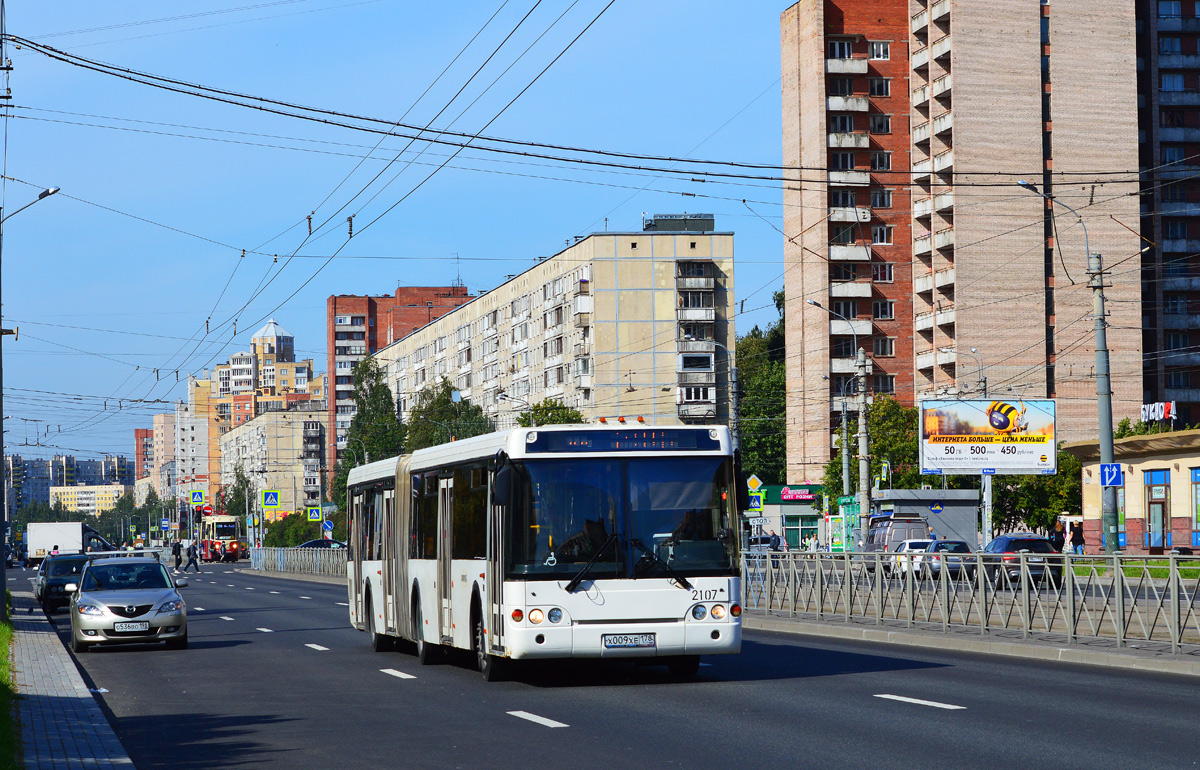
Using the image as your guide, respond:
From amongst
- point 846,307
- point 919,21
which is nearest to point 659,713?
point 919,21

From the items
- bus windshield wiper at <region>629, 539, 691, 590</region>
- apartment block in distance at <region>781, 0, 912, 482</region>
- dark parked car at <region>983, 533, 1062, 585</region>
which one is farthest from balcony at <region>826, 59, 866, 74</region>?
bus windshield wiper at <region>629, 539, 691, 590</region>

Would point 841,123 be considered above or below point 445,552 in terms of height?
above

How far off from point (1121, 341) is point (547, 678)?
7184cm

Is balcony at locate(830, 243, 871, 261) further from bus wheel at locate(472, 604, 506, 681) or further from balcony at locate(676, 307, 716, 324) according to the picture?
bus wheel at locate(472, 604, 506, 681)

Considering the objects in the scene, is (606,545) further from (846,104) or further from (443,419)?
(443,419)

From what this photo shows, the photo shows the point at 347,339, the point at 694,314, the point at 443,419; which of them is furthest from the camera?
the point at 347,339

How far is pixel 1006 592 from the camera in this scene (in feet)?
68.6

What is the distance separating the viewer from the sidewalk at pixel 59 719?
10164 millimetres

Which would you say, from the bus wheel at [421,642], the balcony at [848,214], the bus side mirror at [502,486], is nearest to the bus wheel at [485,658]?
the bus side mirror at [502,486]

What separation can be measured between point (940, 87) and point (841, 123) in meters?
8.78

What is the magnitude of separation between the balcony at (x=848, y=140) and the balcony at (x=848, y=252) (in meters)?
5.79

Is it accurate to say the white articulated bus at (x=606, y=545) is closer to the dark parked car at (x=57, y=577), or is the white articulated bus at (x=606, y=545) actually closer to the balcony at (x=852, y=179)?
the dark parked car at (x=57, y=577)

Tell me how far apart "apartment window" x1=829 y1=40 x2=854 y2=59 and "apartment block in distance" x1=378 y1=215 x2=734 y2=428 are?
14.7 metres

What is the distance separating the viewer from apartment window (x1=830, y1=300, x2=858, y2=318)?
91.1 metres
